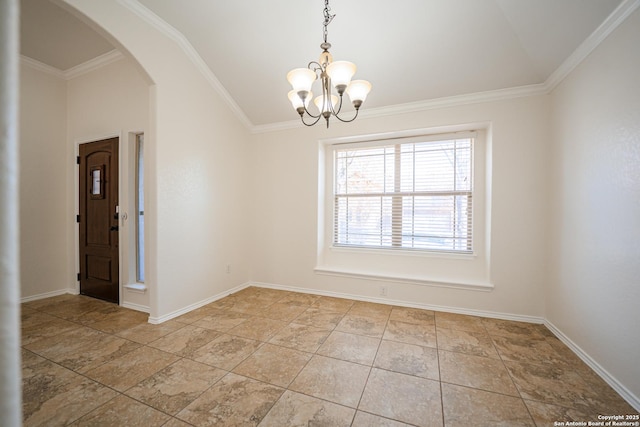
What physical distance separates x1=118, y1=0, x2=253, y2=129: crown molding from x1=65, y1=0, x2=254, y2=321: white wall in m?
0.03

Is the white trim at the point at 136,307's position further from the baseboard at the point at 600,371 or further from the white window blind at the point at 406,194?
the baseboard at the point at 600,371

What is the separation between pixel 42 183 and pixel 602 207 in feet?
19.9

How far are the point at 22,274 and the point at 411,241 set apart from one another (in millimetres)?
5061

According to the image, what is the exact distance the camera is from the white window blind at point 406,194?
131 inches

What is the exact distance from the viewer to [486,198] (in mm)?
3168

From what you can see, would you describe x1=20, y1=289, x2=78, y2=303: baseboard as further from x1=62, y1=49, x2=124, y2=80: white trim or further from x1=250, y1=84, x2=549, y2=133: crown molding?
x1=250, y1=84, x2=549, y2=133: crown molding

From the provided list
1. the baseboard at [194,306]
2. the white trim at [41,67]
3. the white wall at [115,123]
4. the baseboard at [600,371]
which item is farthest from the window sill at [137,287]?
the baseboard at [600,371]

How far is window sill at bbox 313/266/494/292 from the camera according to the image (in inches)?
120

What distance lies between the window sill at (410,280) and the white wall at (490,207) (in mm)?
50

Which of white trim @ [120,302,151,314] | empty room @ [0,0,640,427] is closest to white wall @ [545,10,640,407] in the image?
empty room @ [0,0,640,427]

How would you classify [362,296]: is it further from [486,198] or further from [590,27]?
[590,27]

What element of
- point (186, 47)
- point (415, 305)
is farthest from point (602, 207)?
point (186, 47)

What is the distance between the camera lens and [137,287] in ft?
10.4

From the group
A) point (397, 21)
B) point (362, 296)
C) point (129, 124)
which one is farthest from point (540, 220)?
point (129, 124)
